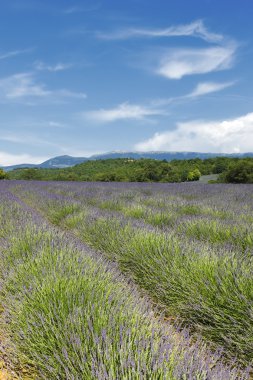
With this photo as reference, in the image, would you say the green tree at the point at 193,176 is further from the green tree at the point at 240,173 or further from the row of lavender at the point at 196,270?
the row of lavender at the point at 196,270

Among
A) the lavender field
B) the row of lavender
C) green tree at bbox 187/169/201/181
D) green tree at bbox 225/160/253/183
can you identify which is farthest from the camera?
green tree at bbox 187/169/201/181

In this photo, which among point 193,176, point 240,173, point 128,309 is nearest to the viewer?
point 128,309

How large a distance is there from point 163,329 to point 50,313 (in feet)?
2.38

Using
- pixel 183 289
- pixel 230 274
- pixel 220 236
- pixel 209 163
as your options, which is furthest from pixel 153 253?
pixel 209 163

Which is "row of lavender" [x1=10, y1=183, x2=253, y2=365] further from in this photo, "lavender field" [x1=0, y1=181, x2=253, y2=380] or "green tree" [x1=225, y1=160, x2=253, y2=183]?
"green tree" [x1=225, y1=160, x2=253, y2=183]

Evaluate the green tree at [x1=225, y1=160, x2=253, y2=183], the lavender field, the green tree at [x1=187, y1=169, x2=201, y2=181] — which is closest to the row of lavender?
the lavender field

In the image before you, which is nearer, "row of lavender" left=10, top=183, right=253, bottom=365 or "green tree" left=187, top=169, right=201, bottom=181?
"row of lavender" left=10, top=183, right=253, bottom=365

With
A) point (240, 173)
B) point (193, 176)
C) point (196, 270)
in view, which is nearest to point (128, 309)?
point (196, 270)

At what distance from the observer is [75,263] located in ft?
9.19

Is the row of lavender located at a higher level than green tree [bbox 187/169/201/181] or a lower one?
lower

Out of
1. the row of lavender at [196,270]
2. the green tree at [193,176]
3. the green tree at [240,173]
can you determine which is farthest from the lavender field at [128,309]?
the green tree at [193,176]

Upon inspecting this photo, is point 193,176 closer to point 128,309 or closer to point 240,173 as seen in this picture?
point 240,173

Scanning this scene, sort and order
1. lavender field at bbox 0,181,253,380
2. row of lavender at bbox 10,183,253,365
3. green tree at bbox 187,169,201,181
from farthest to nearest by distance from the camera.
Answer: green tree at bbox 187,169,201,181, row of lavender at bbox 10,183,253,365, lavender field at bbox 0,181,253,380

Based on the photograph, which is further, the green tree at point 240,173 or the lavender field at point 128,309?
the green tree at point 240,173
